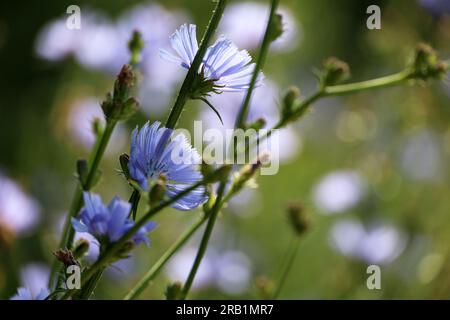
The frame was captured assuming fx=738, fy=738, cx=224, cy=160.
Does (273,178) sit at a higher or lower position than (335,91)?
higher

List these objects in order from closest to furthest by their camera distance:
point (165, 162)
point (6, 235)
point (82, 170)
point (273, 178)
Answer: point (165, 162) < point (82, 170) < point (6, 235) < point (273, 178)

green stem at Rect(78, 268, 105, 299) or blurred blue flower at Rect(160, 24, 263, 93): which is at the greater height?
blurred blue flower at Rect(160, 24, 263, 93)

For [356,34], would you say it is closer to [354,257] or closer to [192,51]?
[354,257]

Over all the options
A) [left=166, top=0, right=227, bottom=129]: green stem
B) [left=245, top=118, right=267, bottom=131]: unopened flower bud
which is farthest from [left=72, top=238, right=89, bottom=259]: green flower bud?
[left=245, top=118, right=267, bottom=131]: unopened flower bud

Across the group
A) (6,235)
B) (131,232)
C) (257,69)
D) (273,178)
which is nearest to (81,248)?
(131,232)

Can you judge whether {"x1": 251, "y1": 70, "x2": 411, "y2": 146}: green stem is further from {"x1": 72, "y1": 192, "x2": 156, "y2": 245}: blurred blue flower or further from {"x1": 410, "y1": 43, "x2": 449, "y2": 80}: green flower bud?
{"x1": 72, "y1": 192, "x2": 156, "y2": 245}: blurred blue flower

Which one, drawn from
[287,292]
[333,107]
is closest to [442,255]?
[287,292]

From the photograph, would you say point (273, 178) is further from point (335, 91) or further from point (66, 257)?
point (66, 257)

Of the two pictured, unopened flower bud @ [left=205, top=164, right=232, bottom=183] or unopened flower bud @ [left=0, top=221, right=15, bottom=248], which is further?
unopened flower bud @ [left=0, top=221, right=15, bottom=248]
